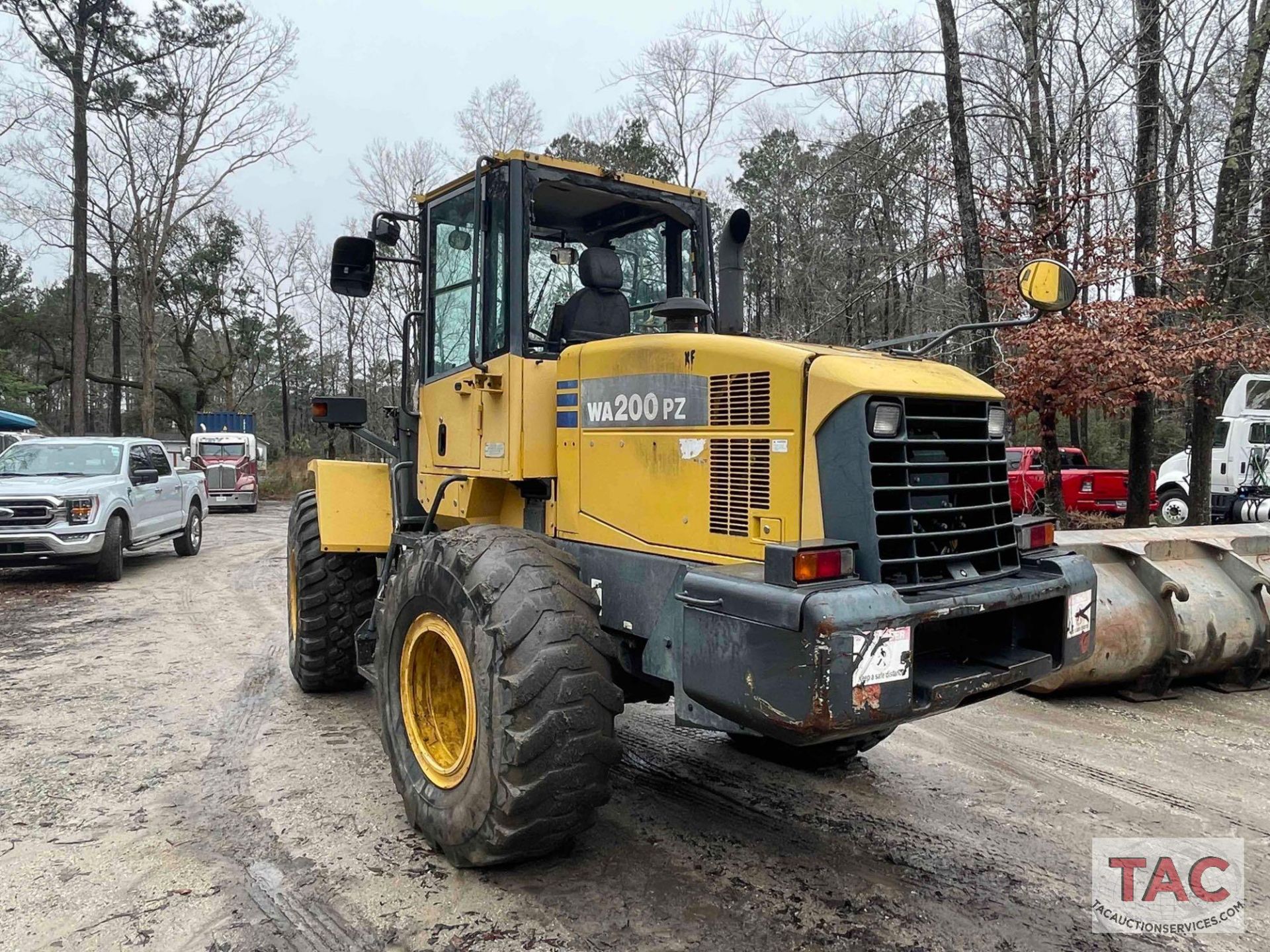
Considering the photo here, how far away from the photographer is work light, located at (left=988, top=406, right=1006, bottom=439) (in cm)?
338

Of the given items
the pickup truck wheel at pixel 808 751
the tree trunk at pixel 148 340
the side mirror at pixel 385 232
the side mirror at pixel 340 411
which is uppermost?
the tree trunk at pixel 148 340

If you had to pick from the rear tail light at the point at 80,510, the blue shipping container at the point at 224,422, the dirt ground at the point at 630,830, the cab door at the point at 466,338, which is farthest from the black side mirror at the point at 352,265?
the blue shipping container at the point at 224,422

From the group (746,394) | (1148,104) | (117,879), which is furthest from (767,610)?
(1148,104)

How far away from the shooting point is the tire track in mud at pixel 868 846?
311 centimetres

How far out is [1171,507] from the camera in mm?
17625

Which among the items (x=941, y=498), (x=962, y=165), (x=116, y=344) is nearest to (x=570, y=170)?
(x=941, y=498)

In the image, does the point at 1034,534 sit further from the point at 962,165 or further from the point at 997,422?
the point at 962,165

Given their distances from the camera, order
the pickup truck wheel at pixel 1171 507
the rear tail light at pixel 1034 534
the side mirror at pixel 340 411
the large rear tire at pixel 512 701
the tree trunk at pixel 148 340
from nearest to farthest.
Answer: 1. the large rear tire at pixel 512 701
2. the rear tail light at pixel 1034 534
3. the side mirror at pixel 340 411
4. the pickup truck wheel at pixel 1171 507
5. the tree trunk at pixel 148 340

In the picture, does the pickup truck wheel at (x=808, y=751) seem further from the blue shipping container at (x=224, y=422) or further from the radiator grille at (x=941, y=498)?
the blue shipping container at (x=224, y=422)

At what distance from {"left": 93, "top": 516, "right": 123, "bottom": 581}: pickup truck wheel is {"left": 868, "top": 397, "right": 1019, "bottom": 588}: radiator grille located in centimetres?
1067

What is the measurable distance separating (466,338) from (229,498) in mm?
20726

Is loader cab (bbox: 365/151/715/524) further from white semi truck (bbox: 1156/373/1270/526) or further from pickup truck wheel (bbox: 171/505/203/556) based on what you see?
white semi truck (bbox: 1156/373/1270/526)

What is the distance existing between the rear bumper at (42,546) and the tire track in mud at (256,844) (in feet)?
18.4

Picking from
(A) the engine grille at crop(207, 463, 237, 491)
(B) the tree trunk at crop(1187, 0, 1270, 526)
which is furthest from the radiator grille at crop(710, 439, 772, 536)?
(A) the engine grille at crop(207, 463, 237, 491)
